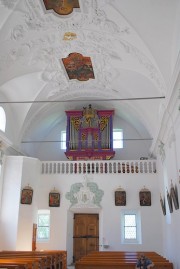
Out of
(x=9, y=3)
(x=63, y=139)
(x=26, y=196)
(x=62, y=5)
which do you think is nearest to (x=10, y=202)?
(x=26, y=196)

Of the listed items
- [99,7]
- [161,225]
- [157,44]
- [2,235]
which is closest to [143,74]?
[157,44]

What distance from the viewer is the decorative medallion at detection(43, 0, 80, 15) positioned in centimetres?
1052

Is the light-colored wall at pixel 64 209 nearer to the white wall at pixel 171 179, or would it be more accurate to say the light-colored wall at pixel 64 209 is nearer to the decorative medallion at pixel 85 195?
the decorative medallion at pixel 85 195

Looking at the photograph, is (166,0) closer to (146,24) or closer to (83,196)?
(146,24)

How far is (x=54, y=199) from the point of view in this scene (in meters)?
16.7

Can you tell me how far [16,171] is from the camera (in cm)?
1586

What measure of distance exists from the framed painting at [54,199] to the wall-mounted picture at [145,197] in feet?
13.8

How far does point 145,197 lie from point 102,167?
8.95ft

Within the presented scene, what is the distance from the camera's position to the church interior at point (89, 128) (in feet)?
35.7

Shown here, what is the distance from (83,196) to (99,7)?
9.58 meters

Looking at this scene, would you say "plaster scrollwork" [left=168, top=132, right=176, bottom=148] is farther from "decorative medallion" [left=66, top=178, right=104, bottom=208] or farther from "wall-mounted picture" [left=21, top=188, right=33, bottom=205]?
"wall-mounted picture" [left=21, top=188, right=33, bottom=205]

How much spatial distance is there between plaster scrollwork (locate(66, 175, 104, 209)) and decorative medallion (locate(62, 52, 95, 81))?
533 centimetres

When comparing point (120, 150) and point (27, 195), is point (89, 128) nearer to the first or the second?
point (120, 150)

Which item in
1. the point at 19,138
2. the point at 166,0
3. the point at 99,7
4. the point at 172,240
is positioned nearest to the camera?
the point at 166,0
